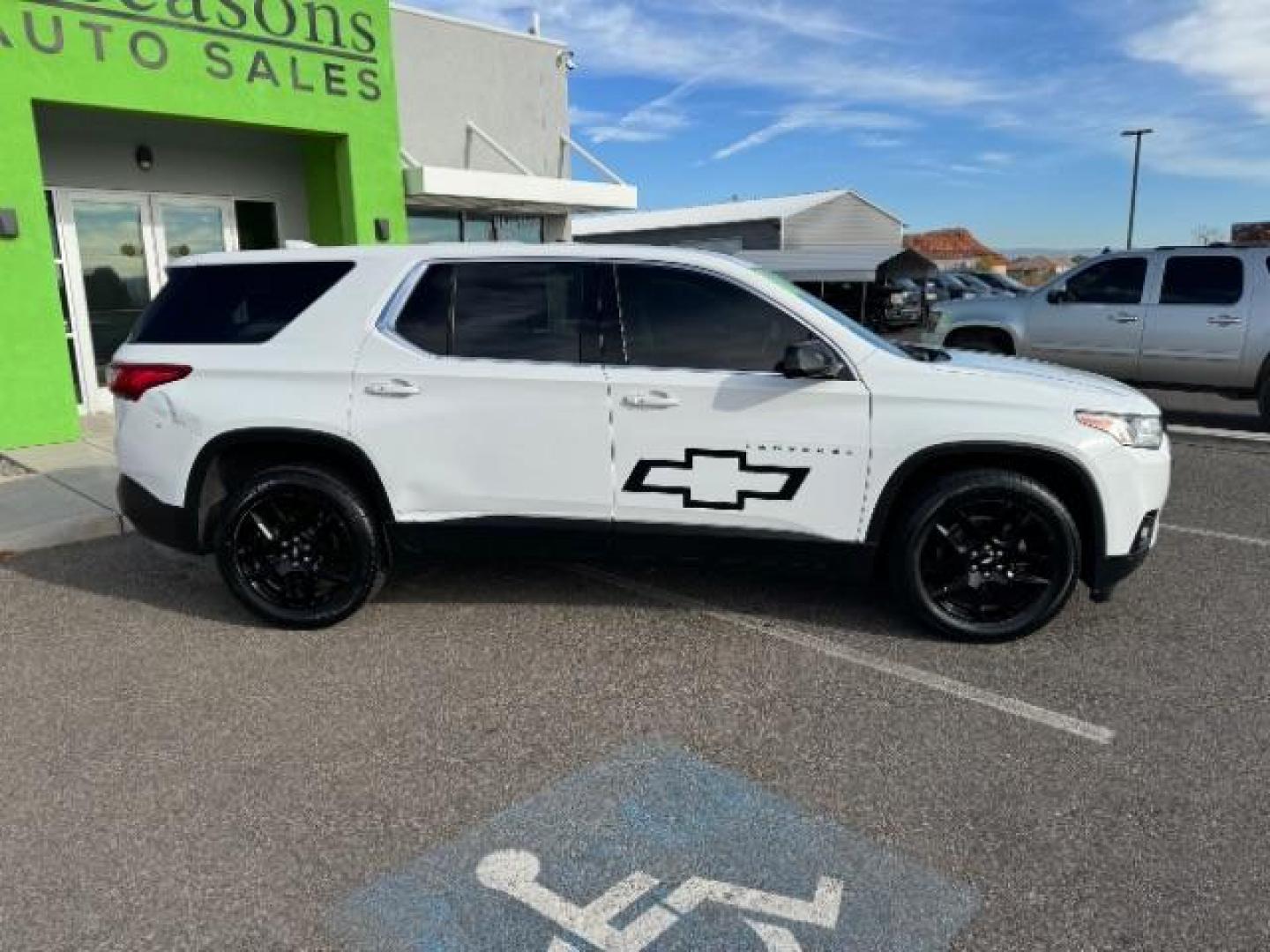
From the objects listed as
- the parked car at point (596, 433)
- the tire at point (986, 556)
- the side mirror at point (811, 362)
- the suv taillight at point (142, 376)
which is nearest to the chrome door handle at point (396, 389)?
the parked car at point (596, 433)

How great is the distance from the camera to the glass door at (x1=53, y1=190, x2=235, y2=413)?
9.67 m

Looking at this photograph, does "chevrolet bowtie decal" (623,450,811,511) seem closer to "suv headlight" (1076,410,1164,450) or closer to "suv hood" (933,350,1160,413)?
"suv hood" (933,350,1160,413)

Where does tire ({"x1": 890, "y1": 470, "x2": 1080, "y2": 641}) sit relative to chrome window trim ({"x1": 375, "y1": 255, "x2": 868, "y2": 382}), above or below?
below

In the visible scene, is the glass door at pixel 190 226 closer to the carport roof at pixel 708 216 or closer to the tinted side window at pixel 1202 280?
the tinted side window at pixel 1202 280

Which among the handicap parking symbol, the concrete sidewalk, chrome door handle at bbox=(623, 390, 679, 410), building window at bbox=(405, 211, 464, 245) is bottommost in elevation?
the handicap parking symbol

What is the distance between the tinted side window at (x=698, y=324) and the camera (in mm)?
4059

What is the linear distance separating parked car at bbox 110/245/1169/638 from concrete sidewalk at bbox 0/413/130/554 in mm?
1830

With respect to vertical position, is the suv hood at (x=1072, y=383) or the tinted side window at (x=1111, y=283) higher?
the tinted side window at (x=1111, y=283)

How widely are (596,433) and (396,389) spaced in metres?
0.95

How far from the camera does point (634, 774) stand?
310 cm

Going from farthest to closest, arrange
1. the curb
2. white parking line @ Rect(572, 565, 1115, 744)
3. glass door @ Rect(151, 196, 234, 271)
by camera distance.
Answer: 1. glass door @ Rect(151, 196, 234, 271)
2. the curb
3. white parking line @ Rect(572, 565, 1115, 744)

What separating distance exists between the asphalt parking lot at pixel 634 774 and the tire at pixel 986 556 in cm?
16

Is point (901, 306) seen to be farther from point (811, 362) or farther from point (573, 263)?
point (811, 362)

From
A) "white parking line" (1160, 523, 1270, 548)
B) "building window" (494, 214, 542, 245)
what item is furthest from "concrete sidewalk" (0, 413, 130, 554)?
"building window" (494, 214, 542, 245)
